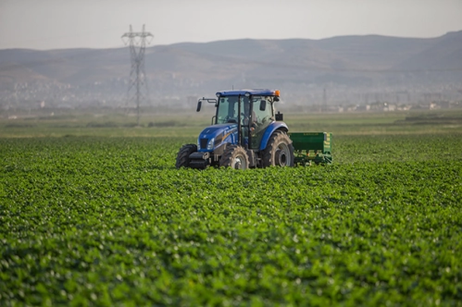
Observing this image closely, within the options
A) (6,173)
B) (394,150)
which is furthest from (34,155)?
(394,150)

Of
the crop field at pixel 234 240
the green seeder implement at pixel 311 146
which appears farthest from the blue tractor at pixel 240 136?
the green seeder implement at pixel 311 146

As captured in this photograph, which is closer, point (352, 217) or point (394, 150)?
point (352, 217)

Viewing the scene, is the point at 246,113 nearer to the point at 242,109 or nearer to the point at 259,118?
the point at 242,109

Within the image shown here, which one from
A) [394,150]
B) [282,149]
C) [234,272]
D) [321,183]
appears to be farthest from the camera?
[394,150]

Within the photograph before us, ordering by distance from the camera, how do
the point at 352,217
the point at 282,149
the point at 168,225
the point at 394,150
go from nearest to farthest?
the point at 168,225 < the point at 352,217 < the point at 282,149 < the point at 394,150

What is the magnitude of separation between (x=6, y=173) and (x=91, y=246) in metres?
14.7

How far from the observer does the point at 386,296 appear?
9.11m

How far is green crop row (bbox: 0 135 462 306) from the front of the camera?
9242 mm

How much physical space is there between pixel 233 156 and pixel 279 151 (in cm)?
271

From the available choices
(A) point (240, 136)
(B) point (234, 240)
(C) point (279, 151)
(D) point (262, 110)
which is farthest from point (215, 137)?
(B) point (234, 240)

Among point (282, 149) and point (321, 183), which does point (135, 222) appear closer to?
point (321, 183)

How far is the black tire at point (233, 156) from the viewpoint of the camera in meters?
21.3

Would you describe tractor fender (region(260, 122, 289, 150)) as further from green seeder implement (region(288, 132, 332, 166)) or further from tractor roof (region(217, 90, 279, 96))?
green seeder implement (region(288, 132, 332, 166))

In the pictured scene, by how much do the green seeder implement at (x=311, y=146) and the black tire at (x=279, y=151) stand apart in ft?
3.00
